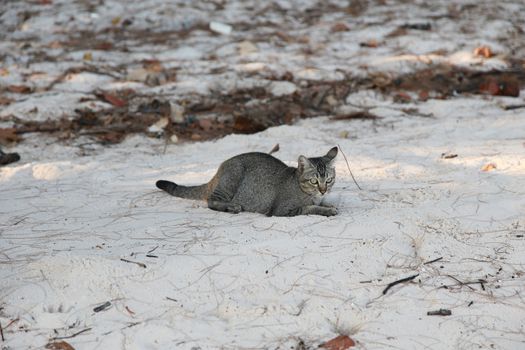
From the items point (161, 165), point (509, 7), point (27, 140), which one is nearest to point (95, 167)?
point (161, 165)

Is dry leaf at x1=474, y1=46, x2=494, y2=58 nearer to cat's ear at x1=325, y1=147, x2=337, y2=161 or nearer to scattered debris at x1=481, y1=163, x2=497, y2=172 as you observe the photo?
scattered debris at x1=481, y1=163, x2=497, y2=172

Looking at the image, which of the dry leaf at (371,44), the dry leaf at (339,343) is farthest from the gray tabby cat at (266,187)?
the dry leaf at (371,44)

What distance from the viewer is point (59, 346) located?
12.0 feet

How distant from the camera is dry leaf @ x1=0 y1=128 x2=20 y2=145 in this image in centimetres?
795

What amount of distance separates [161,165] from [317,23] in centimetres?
603

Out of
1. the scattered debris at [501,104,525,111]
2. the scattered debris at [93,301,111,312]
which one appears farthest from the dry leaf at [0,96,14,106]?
the scattered debris at [501,104,525,111]

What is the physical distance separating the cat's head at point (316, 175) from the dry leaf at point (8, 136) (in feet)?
13.6

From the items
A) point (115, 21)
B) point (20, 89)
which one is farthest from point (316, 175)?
point (115, 21)

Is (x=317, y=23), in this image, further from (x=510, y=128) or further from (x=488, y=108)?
(x=510, y=128)

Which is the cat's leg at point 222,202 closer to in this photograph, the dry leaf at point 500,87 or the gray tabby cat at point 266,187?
the gray tabby cat at point 266,187

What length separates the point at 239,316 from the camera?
3932 millimetres

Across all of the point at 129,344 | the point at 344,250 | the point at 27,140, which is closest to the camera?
the point at 129,344

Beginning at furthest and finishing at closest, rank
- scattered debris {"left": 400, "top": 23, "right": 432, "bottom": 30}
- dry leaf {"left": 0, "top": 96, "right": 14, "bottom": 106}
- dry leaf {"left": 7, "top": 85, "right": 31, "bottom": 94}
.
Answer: scattered debris {"left": 400, "top": 23, "right": 432, "bottom": 30}, dry leaf {"left": 7, "top": 85, "right": 31, "bottom": 94}, dry leaf {"left": 0, "top": 96, "right": 14, "bottom": 106}

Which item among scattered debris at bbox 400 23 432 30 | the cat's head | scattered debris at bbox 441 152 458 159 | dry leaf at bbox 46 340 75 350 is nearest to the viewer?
dry leaf at bbox 46 340 75 350
